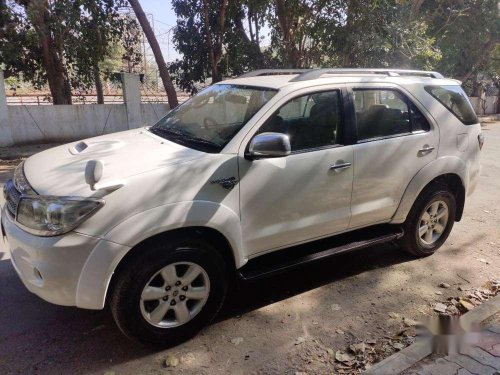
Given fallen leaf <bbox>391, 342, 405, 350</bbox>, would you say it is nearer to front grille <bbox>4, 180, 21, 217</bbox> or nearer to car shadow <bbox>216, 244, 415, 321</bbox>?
car shadow <bbox>216, 244, 415, 321</bbox>

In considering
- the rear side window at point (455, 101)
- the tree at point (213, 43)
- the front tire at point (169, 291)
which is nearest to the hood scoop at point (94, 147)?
the front tire at point (169, 291)

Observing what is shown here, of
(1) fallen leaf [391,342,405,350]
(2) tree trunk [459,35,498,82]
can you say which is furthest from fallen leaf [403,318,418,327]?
(2) tree trunk [459,35,498,82]

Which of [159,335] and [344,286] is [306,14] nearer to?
[344,286]

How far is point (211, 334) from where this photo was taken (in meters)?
3.16

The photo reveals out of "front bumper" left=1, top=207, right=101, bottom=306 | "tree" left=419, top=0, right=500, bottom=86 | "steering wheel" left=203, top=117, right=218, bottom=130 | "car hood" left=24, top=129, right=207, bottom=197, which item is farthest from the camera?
"tree" left=419, top=0, right=500, bottom=86

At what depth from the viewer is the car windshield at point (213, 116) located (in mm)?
3250

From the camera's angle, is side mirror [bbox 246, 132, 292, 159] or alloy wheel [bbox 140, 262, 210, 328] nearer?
alloy wheel [bbox 140, 262, 210, 328]

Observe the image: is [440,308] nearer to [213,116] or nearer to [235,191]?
[235,191]

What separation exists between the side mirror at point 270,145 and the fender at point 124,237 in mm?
523

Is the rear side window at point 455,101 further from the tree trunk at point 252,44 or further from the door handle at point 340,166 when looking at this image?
the tree trunk at point 252,44

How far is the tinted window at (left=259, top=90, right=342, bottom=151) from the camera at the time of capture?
131 inches

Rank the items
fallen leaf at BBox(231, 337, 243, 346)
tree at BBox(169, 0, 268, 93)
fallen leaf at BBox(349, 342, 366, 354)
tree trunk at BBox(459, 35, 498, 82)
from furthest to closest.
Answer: tree trunk at BBox(459, 35, 498, 82) → tree at BBox(169, 0, 268, 93) → fallen leaf at BBox(231, 337, 243, 346) → fallen leaf at BBox(349, 342, 366, 354)

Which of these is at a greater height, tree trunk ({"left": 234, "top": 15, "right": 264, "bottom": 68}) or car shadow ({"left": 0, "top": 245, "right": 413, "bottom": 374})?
tree trunk ({"left": 234, "top": 15, "right": 264, "bottom": 68})

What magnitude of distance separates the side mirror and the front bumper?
119 centimetres
